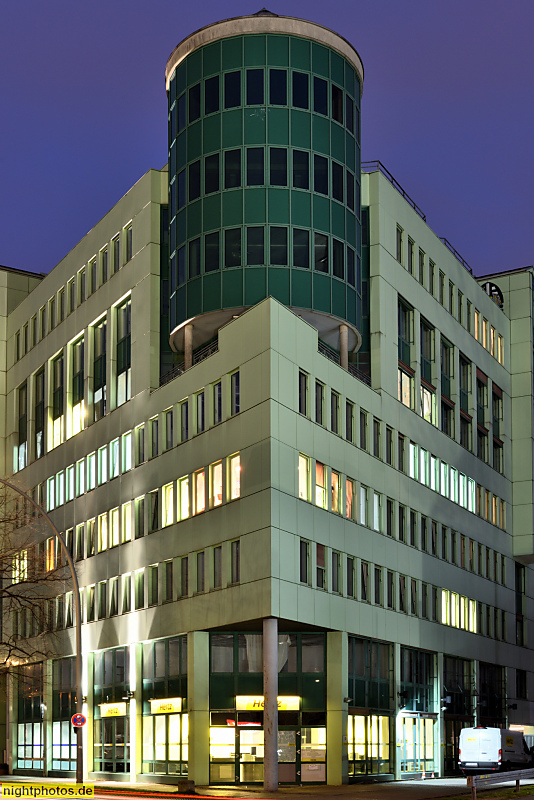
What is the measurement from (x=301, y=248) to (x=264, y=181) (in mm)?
3480

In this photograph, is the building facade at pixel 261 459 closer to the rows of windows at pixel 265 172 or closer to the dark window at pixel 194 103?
the rows of windows at pixel 265 172

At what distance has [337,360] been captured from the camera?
2159 inches

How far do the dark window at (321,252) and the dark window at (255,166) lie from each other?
3627 millimetres

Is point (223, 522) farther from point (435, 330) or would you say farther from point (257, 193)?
point (435, 330)

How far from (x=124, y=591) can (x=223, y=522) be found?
1079cm

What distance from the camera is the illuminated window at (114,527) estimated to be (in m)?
58.0

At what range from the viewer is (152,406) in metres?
55.4

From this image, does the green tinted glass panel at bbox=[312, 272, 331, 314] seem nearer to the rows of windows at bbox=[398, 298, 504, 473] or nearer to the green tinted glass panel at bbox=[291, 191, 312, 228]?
the green tinted glass panel at bbox=[291, 191, 312, 228]

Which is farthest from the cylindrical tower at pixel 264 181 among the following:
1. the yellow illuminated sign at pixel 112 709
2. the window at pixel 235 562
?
the yellow illuminated sign at pixel 112 709

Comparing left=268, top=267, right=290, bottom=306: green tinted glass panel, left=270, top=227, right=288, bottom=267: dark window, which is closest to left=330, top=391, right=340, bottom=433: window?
left=268, top=267, right=290, bottom=306: green tinted glass panel

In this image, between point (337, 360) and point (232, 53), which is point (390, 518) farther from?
point (232, 53)

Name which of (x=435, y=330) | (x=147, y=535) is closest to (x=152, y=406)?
(x=147, y=535)

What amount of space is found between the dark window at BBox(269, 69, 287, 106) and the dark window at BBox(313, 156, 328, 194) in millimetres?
3018

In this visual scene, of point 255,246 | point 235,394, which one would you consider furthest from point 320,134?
point 235,394
